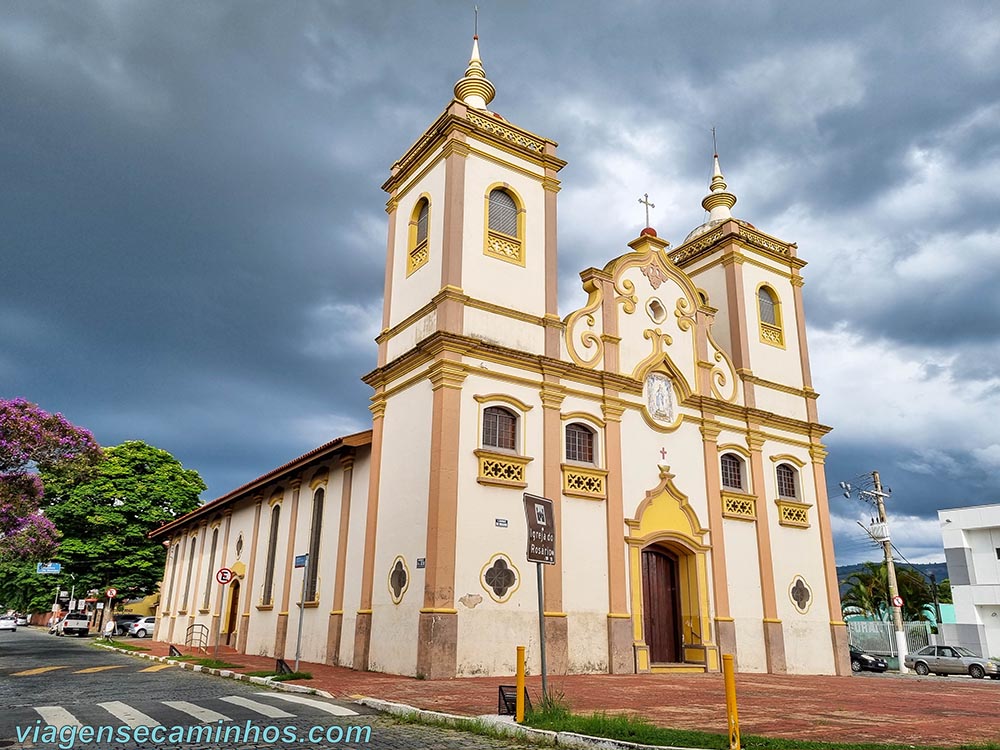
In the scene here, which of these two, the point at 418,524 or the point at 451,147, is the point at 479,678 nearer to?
the point at 418,524

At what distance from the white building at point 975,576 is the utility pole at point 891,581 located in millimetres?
8631

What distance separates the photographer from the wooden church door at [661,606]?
61.7 ft

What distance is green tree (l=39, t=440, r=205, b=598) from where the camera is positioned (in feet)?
130

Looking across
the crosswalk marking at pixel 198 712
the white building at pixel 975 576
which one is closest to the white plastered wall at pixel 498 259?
the crosswalk marking at pixel 198 712

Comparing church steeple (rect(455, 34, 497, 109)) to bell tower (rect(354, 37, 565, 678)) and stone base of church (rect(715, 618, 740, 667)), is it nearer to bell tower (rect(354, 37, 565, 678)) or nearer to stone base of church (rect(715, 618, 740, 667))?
bell tower (rect(354, 37, 565, 678))

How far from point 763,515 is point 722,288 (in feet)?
24.5

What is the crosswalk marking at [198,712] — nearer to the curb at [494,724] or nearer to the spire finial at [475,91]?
the curb at [494,724]

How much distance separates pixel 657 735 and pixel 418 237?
15.0m

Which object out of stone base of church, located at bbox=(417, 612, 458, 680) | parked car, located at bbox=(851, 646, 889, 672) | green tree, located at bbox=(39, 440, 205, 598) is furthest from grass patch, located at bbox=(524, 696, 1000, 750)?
green tree, located at bbox=(39, 440, 205, 598)

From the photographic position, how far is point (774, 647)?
2030 centimetres

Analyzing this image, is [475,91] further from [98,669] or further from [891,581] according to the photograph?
[891,581]

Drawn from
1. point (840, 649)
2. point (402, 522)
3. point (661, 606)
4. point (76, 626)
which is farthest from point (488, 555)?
point (76, 626)

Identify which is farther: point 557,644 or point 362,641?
point 362,641

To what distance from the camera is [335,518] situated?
66.6 ft
